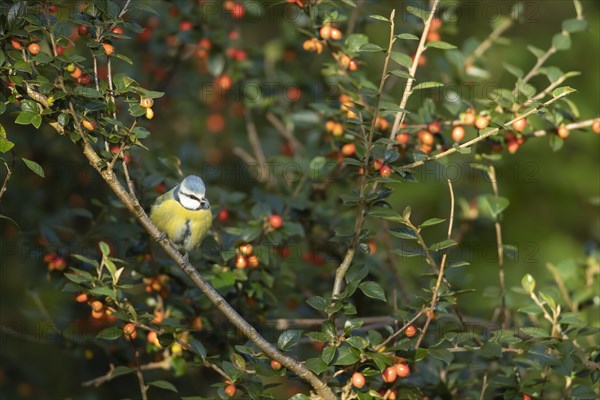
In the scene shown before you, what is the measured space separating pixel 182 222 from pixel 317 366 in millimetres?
1262

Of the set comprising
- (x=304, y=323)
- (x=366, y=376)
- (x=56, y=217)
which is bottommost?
(x=56, y=217)

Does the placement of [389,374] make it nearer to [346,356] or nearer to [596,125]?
[346,356]

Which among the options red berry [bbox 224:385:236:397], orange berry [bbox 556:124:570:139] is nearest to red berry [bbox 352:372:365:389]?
red berry [bbox 224:385:236:397]

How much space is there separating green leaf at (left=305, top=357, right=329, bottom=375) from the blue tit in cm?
Result: 109

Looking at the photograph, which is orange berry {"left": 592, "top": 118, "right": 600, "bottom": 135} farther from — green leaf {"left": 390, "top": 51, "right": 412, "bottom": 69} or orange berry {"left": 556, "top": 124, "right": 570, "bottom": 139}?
green leaf {"left": 390, "top": 51, "right": 412, "bottom": 69}

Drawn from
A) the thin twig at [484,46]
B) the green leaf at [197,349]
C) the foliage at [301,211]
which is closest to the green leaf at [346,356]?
the foliage at [301,211]

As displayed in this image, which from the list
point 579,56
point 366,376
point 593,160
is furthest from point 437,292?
point 579,56

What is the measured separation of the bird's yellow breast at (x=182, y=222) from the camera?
11.3 ft

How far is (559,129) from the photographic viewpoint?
3.22m

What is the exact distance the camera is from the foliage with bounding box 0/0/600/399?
2.56m

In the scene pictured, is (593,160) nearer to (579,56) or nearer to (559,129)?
(579,56)

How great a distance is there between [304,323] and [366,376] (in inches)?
31.1

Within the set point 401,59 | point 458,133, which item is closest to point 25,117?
point 401,59

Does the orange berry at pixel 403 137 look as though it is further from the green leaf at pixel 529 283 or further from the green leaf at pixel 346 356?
the green leaf at pixel 346 356
